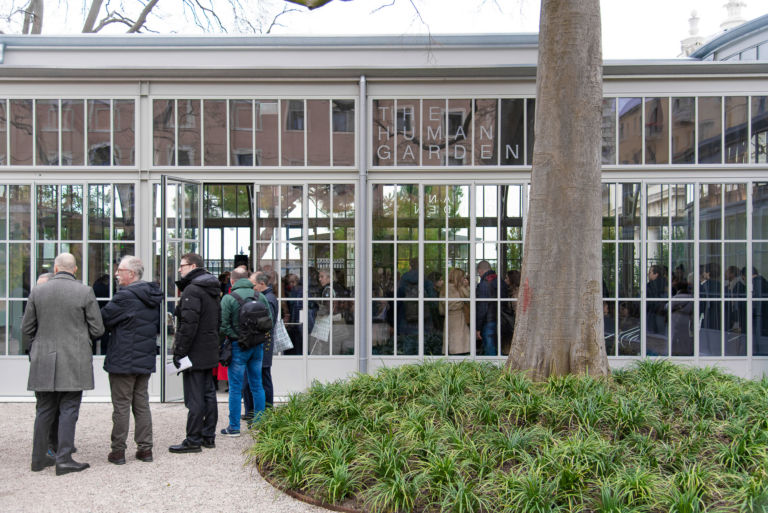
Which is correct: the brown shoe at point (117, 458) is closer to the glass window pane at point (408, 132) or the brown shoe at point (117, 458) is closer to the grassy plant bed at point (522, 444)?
the grassy plant bed at point (522, 444)

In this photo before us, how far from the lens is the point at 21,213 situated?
8766 millimetres

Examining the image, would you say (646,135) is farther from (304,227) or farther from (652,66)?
(304,227)

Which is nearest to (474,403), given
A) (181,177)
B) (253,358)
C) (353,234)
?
(253,358)

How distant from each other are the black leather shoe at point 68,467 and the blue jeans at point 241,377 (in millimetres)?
1516

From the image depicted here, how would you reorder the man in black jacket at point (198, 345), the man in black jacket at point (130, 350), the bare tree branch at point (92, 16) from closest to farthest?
the man in black jacket at point (130, 350)
the man in black jacket at point (198, 345)
the bare tree branch at point (92, 16)

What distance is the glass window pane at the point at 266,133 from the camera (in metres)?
8.88

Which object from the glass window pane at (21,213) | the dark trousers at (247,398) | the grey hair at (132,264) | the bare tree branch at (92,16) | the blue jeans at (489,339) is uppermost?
the bare tree branch at (92,16)

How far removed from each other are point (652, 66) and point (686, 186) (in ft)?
5.61

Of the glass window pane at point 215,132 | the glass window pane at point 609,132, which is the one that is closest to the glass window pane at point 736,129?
the glass window pane at point 609,132

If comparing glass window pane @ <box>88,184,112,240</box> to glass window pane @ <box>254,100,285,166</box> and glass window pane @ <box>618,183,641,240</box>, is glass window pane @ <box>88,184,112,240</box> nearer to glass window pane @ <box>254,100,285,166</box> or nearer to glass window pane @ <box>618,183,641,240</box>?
glass window pane @ <box>254,100,285,166</box>

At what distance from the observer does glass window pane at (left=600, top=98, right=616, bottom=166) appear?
29.1 feet

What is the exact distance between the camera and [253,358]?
6781 millimetres

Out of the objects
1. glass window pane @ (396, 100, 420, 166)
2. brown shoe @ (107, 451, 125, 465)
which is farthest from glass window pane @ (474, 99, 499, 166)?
brown shoe @ (107, 451, 125, 465)

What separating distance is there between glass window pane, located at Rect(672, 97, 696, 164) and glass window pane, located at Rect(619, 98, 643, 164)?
0.46 meters
